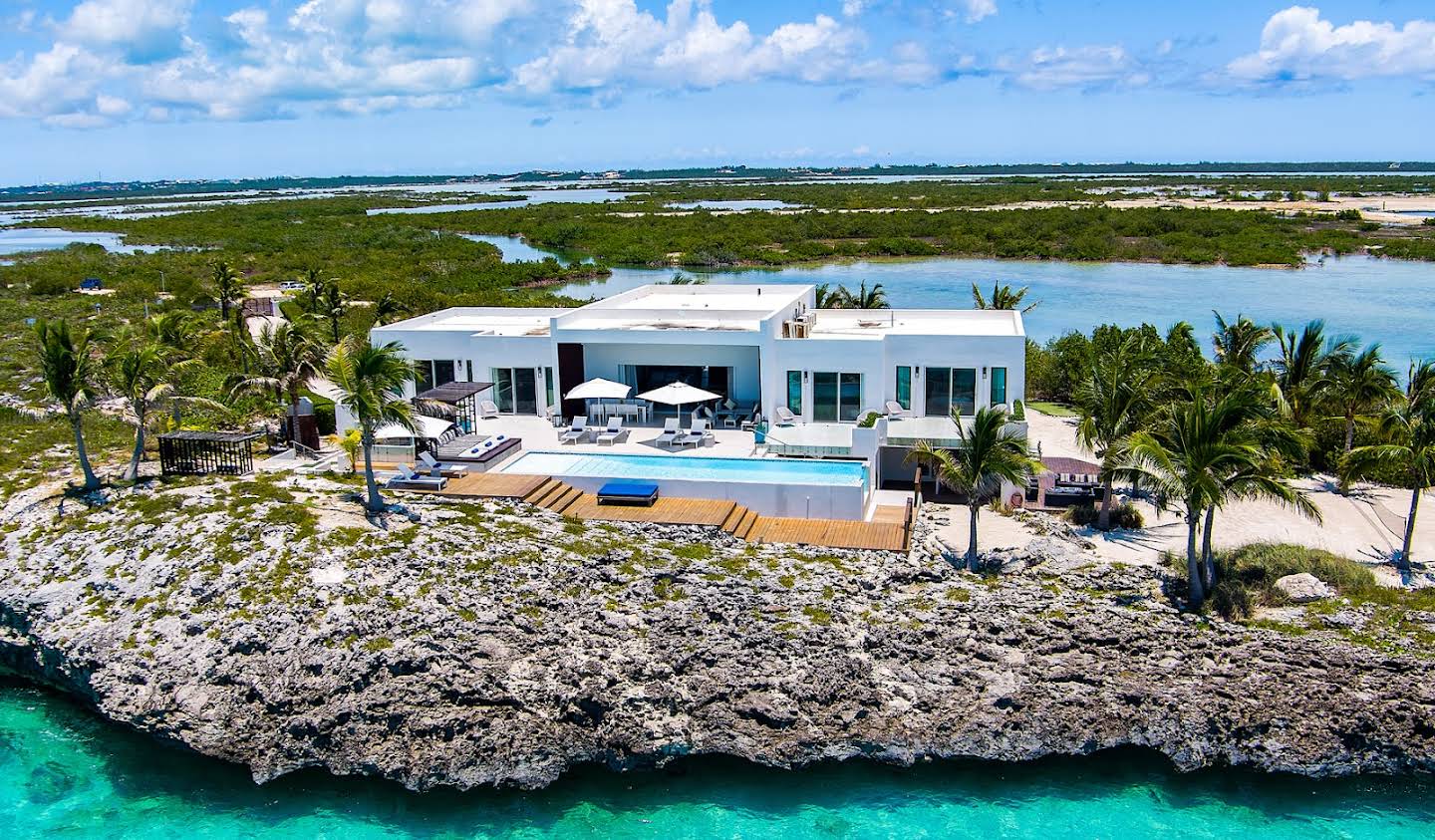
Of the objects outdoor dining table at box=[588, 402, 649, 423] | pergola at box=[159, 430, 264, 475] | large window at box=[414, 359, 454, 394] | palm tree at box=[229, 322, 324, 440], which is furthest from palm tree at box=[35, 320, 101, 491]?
outdoor dining table at box=[588, 402, 649, 423]

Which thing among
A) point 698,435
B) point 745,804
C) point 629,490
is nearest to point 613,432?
point 698,435

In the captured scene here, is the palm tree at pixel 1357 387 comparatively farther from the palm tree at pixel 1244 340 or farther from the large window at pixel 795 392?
the large window at pixel 795 392

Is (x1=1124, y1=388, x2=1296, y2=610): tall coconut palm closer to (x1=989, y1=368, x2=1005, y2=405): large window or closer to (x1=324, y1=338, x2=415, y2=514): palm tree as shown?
(x1=989, y1=368, x2=1005, y2=405): large window

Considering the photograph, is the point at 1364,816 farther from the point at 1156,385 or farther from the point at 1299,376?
the point at 1299,376

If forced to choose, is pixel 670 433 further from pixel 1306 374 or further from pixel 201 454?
pixel 1306 374

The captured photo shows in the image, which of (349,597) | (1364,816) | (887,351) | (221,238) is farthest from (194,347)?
(221,238)

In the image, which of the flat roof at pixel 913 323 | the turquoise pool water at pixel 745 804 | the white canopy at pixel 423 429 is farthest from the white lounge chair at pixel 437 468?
the flat roof at pixel 913 323

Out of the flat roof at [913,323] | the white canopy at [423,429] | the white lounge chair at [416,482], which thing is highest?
the flat roof at [913,323]
